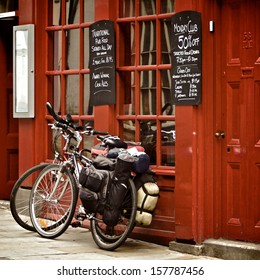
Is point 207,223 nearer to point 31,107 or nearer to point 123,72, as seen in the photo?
point 123,72

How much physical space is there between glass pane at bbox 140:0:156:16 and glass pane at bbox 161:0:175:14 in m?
0.14

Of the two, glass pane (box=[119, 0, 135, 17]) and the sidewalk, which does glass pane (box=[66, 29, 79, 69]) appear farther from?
the sidewalk

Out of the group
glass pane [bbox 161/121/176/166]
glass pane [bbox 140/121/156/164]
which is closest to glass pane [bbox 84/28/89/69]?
glass pane [bbox 140/121/156/164]

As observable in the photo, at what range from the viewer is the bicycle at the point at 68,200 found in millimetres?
9508

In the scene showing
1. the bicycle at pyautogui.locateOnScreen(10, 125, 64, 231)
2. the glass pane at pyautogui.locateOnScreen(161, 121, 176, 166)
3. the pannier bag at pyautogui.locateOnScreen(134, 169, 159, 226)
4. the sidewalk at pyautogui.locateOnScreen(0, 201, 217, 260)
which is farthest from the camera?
the bicycle at pyautogui.locateOnScreen(10, 125, 64, 231)

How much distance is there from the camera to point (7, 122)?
1312 centimetres

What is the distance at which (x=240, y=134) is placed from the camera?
931 centimetres

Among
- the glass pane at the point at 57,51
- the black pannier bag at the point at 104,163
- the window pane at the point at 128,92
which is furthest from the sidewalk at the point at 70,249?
the glass pane at the point at 57,51

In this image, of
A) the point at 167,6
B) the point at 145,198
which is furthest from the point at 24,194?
the point at 167,6

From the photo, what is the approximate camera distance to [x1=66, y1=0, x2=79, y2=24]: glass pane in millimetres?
11320

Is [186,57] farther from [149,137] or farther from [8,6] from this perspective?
[8,6]

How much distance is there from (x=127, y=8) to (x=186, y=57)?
136 centimetres

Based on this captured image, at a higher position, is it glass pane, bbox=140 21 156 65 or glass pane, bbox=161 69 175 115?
glass pane, bbox=140 21 156 65
